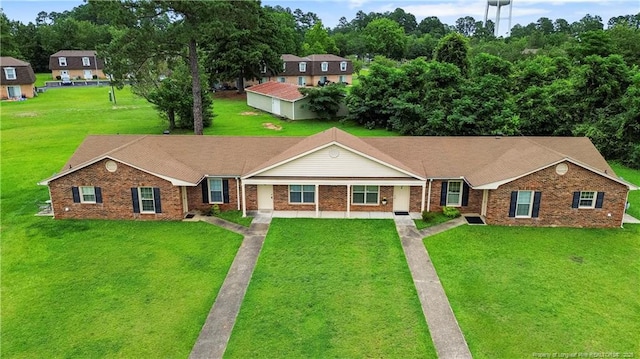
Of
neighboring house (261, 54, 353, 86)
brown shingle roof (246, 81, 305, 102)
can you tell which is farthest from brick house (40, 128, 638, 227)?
neighboring house (261, 54, 353, 86)

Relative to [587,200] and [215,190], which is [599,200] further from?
[215,190]

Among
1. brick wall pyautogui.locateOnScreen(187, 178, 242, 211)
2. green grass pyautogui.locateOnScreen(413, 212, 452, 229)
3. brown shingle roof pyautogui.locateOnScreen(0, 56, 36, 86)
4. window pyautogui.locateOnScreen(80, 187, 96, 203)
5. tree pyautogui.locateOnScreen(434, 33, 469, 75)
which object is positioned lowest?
green grass pyautogui.locateOnScreen(413, 212, 452, 229)

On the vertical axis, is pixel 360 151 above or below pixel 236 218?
above

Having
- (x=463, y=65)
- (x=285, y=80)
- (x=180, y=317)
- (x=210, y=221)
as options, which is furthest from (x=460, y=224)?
(x=285, y=80)

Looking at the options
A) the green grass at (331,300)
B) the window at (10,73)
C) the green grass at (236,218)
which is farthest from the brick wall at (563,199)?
the window at (10,73)

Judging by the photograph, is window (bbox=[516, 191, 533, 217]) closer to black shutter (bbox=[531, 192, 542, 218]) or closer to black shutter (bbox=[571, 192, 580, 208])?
black shutter (bbox=[531, 192, 542, 218])

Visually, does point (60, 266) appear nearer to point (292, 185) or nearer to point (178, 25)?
point (292, 185)

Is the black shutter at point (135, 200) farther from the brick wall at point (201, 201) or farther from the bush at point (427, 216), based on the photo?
the bush at point (427, 216)

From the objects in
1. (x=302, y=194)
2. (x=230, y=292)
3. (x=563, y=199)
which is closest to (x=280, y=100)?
(x=302, y=194)
